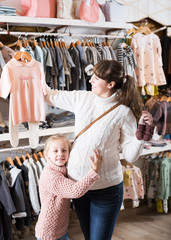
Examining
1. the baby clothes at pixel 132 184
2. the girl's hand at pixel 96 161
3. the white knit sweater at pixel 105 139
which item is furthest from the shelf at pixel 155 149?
the girl's hand at pixel 96 161

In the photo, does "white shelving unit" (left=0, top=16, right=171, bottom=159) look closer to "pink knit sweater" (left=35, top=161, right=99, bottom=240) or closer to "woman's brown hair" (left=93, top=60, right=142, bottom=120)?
"pink knit sweater" (left=35, top=161, right=99, bottom=240)

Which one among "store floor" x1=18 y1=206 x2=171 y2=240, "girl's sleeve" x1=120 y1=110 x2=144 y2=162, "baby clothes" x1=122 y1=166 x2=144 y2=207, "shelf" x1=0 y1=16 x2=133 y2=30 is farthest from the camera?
"baby clothes" x1=122 y1=166 x2=144 y2=207

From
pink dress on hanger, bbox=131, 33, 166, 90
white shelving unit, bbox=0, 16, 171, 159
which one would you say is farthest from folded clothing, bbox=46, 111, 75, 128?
pink dress on hanger, bbox=131, 33, 166, 90

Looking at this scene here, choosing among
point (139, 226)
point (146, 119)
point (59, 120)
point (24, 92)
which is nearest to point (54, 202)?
point (146, 119)

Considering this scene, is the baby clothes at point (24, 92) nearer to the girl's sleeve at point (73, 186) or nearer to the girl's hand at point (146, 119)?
the girl's sleeve at point (73, 186)

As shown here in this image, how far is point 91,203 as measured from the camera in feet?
6.34

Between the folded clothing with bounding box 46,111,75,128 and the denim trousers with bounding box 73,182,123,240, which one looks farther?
the folded clothing with bounding box 46,111,75,128

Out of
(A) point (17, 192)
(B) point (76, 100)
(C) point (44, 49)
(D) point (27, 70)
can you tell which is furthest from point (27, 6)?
(A) point (17, 192)

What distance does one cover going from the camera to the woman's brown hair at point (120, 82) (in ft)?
6.31

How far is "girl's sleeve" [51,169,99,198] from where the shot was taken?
1809 millimetres

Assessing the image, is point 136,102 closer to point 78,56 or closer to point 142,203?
point 78,56

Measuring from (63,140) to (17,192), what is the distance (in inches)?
46.0

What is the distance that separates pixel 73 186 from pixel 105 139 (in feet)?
1.09

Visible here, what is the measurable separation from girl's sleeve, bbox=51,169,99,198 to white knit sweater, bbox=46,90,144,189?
0.07 m
